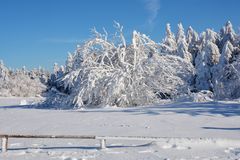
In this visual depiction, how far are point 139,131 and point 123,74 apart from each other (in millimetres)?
9236

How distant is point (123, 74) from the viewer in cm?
2252

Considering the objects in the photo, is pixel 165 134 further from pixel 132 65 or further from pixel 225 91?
pixel 225 91

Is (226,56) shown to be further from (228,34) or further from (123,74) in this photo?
(123,74)

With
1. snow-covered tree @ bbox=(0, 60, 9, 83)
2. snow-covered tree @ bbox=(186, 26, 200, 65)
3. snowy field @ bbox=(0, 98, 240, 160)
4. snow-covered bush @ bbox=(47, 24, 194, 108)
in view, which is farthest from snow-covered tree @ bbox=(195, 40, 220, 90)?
snow-covered tree @ bbox=(0, 60, 9, 83)

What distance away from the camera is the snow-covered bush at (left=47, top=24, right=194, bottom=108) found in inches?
882

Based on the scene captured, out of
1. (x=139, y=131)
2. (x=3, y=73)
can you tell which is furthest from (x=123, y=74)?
(x=3, y=73)

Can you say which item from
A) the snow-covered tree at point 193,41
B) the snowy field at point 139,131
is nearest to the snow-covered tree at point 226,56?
the snow-covered tree at point 193,41

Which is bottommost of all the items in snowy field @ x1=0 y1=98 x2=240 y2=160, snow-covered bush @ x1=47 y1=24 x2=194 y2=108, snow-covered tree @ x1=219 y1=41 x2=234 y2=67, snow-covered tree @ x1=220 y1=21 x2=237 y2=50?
snowy field @ x1=0 y1=98 x2=240 y2=160

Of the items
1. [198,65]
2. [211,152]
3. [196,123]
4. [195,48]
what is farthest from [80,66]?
[195,48]

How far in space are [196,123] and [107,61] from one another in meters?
10.9

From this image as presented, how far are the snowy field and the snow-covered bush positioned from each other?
4075 mm

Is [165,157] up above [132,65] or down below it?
below

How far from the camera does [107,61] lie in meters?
24.6

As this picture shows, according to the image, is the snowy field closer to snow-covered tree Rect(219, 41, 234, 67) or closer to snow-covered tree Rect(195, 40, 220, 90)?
snow-covered tree Rect(219, 41, 234, 67)
